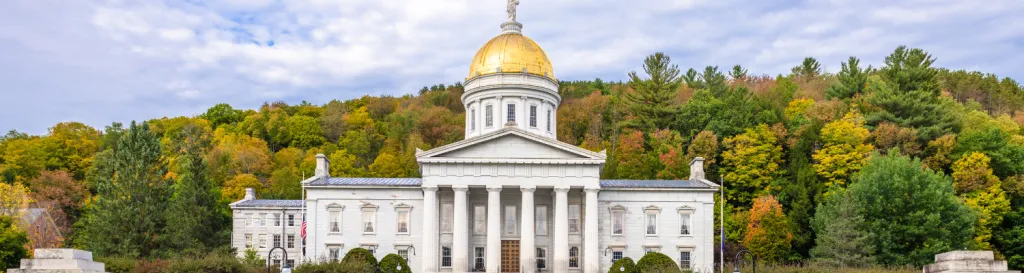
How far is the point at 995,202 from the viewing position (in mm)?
58000

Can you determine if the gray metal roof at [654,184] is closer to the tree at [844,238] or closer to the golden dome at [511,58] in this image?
the tree at [844,238]

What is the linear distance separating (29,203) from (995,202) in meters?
72.0

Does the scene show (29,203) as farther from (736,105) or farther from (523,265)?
(736,105)

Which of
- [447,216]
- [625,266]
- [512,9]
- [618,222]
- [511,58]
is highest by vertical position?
[512,9]

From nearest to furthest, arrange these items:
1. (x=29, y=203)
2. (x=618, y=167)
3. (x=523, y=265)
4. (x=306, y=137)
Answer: (x=523, y=265), (x=618, y=167), (x=29, y=203), (x=306, y=137)

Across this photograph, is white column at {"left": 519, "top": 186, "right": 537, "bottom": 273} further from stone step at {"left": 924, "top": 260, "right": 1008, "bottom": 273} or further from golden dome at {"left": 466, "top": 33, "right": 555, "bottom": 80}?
stone step at {"left": 924, "top": 260, "right": 1008, "bottom": 273}

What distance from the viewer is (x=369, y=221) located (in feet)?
182

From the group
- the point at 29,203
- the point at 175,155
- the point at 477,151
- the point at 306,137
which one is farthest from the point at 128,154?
the point at 306,137

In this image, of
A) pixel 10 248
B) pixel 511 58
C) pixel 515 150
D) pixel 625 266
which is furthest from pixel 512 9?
pixel 10 248

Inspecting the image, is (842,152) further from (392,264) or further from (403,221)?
(392,264)

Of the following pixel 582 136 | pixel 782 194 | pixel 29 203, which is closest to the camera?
pixel 782 194

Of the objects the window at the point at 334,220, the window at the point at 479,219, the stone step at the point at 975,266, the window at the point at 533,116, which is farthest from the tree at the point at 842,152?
the stone step at the point at 975,266

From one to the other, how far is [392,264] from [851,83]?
143ft

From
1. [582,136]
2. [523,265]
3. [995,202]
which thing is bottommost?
[523,265]
